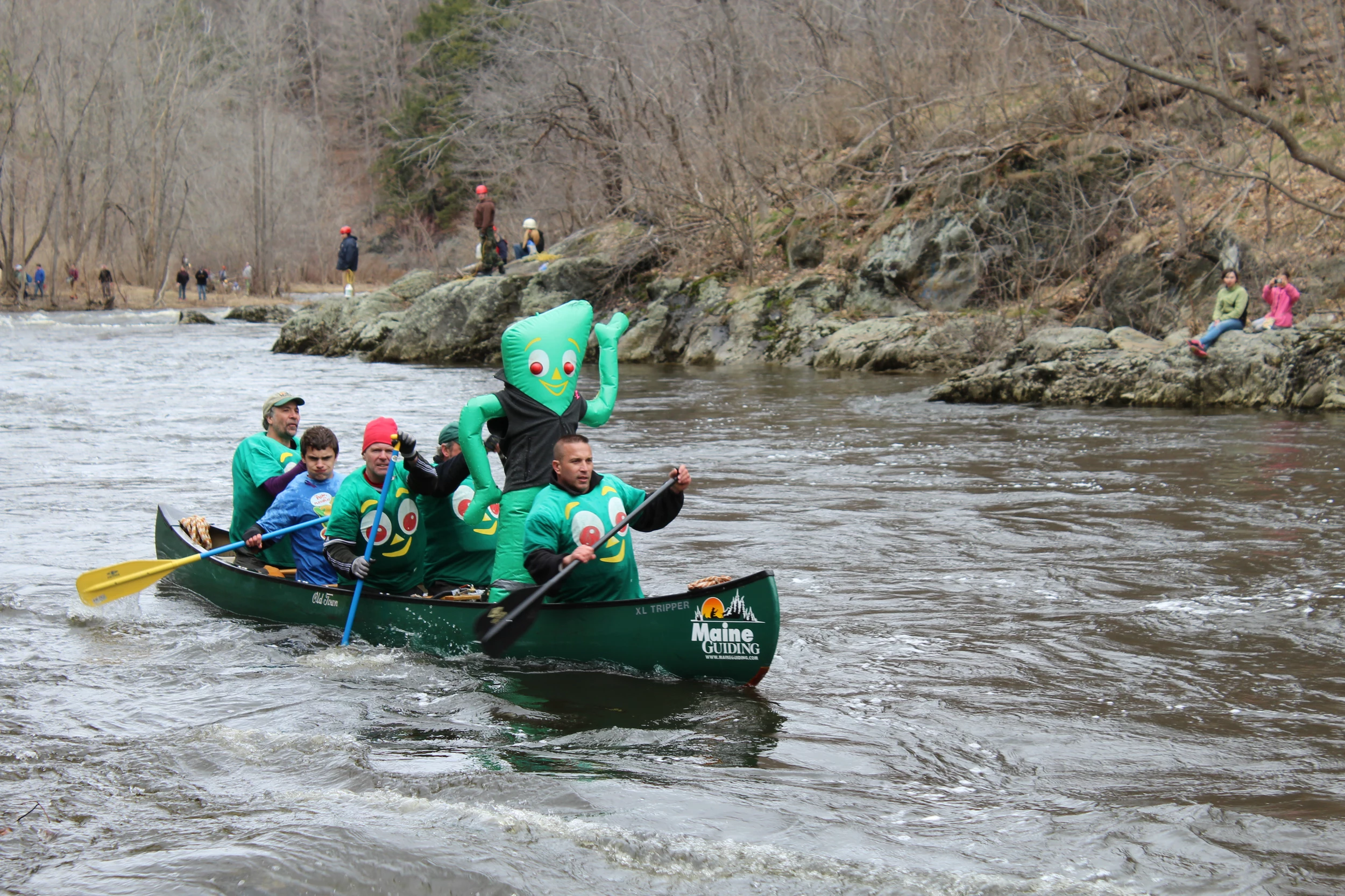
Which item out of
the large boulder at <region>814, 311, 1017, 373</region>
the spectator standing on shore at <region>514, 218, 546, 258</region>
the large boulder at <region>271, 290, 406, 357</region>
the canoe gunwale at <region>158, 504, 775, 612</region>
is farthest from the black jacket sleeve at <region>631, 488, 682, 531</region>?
the large boulder at <region>271, 290, 406, 357</region>

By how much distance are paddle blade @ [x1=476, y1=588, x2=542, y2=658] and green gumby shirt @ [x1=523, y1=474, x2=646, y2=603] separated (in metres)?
0.22

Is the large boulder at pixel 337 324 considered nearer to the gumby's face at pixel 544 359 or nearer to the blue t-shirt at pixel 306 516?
the blue t-shirt at pixel 306 516

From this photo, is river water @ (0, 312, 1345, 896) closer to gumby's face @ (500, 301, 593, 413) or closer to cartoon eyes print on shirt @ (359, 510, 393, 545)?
cartoon eyes print on shirt @ (359, 510, 393, 545)

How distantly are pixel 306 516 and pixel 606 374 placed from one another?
2093 mm

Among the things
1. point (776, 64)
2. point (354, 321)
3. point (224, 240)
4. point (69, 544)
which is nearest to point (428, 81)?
point (224, 240)

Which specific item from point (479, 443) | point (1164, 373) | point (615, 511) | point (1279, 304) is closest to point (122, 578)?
point (479, 443)

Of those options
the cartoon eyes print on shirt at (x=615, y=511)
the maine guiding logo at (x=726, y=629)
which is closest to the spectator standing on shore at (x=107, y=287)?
the cartoon eyes print on shirt at (x=615, y=511)

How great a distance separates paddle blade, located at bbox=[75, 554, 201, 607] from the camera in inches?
281

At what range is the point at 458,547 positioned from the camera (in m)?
7.01

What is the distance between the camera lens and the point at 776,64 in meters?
25.3

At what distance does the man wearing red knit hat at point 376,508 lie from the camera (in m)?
6.32

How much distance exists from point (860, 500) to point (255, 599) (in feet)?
16.6

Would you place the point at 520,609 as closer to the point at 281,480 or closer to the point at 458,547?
the point at 458,547

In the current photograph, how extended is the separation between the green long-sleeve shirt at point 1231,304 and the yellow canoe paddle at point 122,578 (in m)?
12.2
